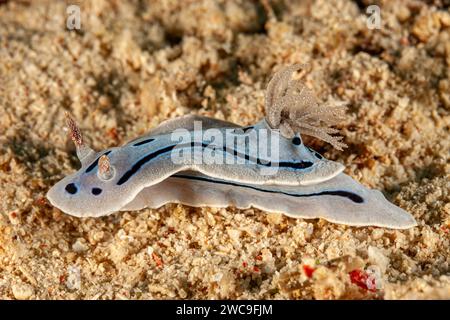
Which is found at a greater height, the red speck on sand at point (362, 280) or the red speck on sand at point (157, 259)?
the red speck on sand at point (362, 280)

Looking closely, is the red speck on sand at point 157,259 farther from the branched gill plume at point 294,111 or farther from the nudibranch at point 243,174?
the branched gill plume at point 294,111

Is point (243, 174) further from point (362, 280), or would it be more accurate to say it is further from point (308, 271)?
point (362, 280)

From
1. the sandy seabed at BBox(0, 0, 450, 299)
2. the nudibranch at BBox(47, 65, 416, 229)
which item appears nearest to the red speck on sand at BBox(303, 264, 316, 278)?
the sandy seabed at BBox(0, 0, 450, 299)

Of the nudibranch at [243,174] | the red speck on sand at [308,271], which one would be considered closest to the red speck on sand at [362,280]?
the red speck on sand at [308,271]

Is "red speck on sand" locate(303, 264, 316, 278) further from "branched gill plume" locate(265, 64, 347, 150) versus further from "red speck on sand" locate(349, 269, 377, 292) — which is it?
"branched gill plume" locate(265, 64, 347, 150)
